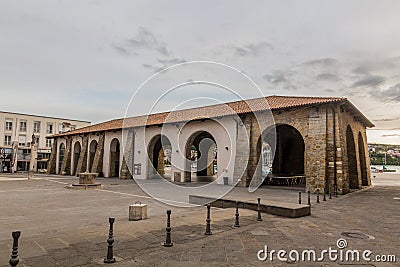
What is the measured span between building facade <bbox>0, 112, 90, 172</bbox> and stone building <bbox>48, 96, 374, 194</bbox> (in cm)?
1540

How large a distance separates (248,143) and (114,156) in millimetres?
18066

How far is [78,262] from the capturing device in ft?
15.6

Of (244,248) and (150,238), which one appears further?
(150,238)

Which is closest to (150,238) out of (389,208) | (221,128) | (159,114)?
(389,208)

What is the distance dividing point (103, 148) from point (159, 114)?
7509mm

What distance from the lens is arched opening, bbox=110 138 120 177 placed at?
107 feet

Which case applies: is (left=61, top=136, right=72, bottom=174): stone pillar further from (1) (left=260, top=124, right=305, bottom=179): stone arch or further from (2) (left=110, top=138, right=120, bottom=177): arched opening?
(1) (left=260, top=124, right=305, bottom=179): stone arch

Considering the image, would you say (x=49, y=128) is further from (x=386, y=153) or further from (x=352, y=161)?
(x=386, y=153)

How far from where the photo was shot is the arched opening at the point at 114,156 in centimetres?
3259

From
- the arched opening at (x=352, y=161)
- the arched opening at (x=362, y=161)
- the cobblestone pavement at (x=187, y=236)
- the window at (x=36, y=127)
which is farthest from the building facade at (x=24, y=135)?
the arched opening at (x=362, y=161)

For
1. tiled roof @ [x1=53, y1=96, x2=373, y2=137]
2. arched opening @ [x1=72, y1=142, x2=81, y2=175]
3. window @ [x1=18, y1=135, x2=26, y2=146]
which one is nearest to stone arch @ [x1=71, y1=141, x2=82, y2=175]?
arched opening @ [x1=72, y1=142, x2=81, y2=175]

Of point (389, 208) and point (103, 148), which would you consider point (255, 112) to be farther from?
point (103, 148)

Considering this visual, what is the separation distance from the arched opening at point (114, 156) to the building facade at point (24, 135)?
18.8m

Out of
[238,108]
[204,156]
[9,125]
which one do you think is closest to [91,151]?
[204,156]
